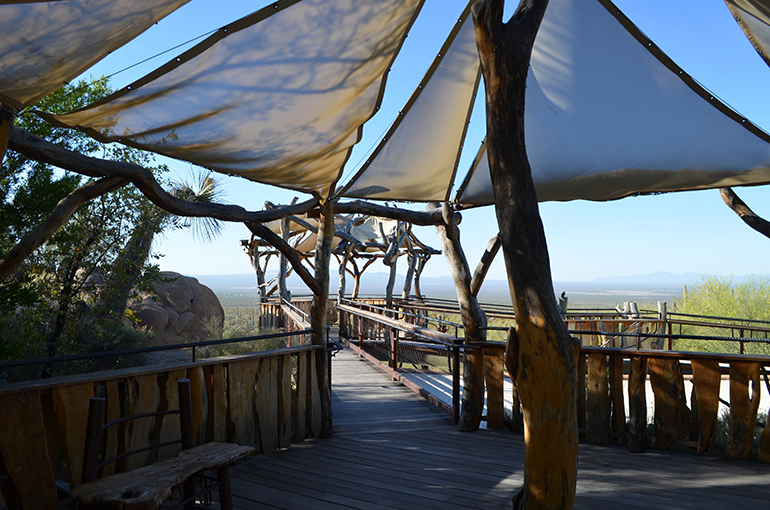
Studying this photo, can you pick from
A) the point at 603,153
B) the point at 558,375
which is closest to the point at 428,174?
the point at 603,153

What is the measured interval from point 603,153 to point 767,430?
9.37 feet

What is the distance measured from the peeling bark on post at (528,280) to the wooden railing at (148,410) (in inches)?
97.4

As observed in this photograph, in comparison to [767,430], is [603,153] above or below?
above

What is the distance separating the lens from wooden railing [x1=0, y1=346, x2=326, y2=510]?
8.86 ft

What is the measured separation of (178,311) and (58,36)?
11.0 meters

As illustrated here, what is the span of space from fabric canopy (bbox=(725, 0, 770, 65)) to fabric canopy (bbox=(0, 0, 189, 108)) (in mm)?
3546

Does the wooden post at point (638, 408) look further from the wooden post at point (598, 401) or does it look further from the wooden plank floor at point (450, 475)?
the wooden post at point (598, 401)

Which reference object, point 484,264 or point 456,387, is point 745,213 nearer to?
point 484,264

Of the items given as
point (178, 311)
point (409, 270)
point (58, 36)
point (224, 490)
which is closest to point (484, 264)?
point (224, 490)

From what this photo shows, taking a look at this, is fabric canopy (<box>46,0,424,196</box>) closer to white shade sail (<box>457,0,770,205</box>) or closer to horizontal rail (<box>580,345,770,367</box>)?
white shade sail (<box>457,0,770,205</box>)

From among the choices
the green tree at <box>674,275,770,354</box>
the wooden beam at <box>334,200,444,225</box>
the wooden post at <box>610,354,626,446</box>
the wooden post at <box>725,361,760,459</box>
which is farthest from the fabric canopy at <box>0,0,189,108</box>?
the green tree at <box>674,275,770,354</box>

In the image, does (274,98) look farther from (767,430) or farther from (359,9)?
(767,430)

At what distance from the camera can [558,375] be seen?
2.56 metres

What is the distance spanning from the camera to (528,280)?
264 centimetres
